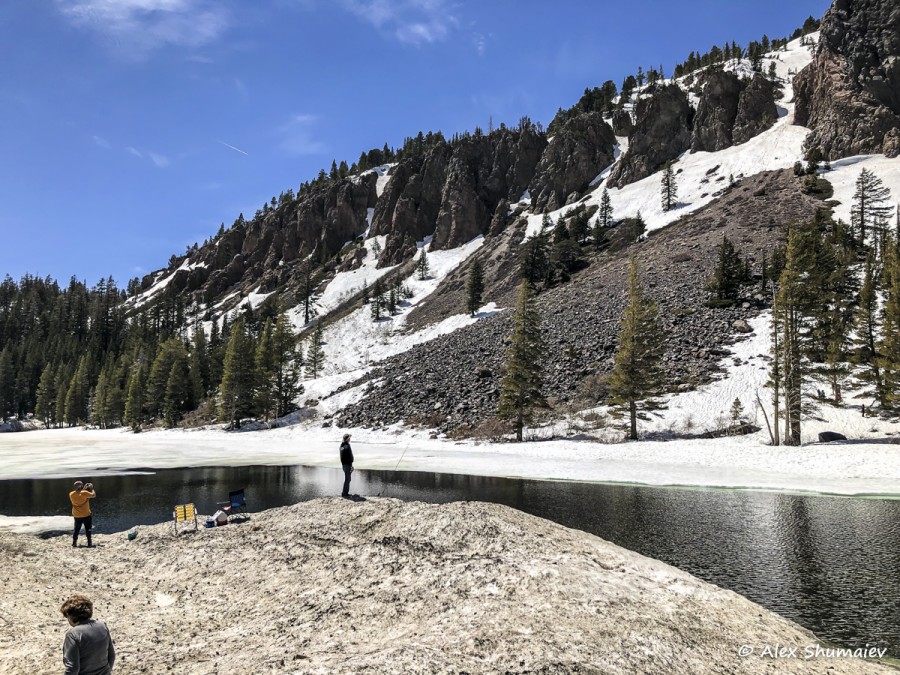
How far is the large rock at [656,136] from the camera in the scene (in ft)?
420

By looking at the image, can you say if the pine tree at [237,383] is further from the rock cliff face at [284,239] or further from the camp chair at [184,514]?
the rock cliff face at [284,239]

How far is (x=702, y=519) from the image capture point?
672 inches

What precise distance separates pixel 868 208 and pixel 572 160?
8105 cm

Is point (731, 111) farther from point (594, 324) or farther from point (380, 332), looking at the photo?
point (380, 332)

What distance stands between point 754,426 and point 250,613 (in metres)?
36.0

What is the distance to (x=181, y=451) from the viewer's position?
149ft

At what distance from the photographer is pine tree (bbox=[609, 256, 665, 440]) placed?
37.5m

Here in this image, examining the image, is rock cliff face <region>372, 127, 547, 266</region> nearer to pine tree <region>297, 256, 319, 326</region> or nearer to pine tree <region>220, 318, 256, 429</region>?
pine tree <region>297, 256, 319, 326</region>

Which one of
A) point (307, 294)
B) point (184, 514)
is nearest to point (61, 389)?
point (307, 294)

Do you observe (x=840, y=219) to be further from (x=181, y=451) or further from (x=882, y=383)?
(x=181, y=451)

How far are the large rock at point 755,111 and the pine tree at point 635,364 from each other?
10702 cm

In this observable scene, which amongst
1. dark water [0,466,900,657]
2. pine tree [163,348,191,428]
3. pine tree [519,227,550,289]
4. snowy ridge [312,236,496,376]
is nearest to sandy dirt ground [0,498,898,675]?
dark water [0,466,900,657]

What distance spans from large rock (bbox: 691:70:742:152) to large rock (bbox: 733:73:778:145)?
2360mm

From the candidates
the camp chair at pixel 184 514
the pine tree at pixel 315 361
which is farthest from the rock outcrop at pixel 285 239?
the camp chair at pixel 184 514
